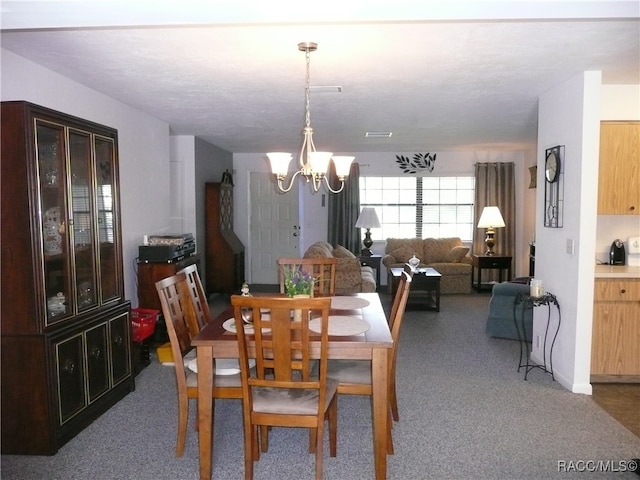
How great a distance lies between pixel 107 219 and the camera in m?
3.47

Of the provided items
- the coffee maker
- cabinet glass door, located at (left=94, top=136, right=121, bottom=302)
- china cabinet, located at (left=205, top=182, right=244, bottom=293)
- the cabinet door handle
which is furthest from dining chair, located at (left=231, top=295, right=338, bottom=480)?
china cabinet, located at (left=205, top=182, right=244, bottom=293)

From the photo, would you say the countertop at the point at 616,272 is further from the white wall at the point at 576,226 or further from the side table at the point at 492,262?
the side table at the point at 492,262

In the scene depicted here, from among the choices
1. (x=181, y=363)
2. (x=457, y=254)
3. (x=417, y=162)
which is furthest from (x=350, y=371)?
(x=417, y=162)

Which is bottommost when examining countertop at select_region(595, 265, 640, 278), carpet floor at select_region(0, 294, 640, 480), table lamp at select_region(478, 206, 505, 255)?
carpet floor at select_region(0, 294, 640, 480)

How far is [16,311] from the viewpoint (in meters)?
2.72

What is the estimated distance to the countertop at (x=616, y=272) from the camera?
147 inches

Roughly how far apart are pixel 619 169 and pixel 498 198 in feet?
14.5

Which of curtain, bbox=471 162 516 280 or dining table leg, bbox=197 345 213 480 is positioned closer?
dining table leg, bbox=197 345 213 480

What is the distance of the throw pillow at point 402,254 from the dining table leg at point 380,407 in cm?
546

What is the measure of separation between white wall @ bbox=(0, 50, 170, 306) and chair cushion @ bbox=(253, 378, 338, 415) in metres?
2.44

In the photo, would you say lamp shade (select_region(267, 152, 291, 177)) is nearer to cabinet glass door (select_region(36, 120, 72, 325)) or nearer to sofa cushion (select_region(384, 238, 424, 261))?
cabinet glass door (select_region(36, 120, 72, 325))

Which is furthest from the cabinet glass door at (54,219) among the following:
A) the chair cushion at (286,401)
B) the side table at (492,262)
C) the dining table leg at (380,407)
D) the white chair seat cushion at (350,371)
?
the side table at (492,262)

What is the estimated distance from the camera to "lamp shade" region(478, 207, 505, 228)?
7.53m

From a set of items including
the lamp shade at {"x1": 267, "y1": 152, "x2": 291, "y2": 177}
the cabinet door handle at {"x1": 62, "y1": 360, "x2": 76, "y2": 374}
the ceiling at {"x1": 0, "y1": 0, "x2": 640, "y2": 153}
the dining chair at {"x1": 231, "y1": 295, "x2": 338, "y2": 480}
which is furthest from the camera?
the lamp shade at {"x1": 267, "y1": 152, "x2": 291, "y2": 177}
